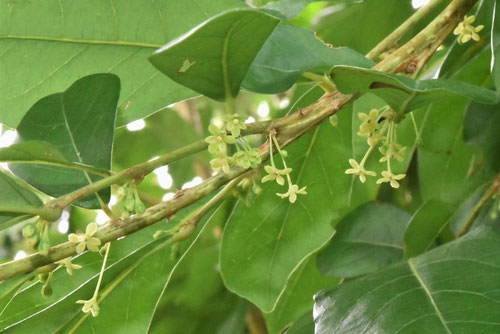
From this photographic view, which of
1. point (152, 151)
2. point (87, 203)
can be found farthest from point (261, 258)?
point (152, 151)

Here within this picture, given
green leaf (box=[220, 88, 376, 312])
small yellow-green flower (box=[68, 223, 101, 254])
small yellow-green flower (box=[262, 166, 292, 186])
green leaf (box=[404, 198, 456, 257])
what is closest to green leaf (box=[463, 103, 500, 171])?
green leaf (box=[404, 198, 456, 257])

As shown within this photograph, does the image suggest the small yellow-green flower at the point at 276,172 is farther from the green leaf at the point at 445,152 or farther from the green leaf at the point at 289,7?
the green leaf at the point at 445,152

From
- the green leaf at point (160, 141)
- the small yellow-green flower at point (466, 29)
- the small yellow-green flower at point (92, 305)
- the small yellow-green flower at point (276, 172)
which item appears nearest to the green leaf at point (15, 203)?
the small yellow-green flower at point (92, 305)

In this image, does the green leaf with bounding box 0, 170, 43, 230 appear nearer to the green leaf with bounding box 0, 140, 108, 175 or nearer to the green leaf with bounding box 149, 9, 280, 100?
the green leaf with bounding box 0, 140, 108, 175

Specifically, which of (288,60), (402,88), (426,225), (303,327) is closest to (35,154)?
(288,60)

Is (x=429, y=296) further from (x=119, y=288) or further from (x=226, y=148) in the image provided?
(x=119, y=288)

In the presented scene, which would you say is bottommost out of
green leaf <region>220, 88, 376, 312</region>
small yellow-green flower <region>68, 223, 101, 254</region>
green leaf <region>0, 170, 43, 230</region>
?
green leaf <region>220, 88, 376, 312</region>
